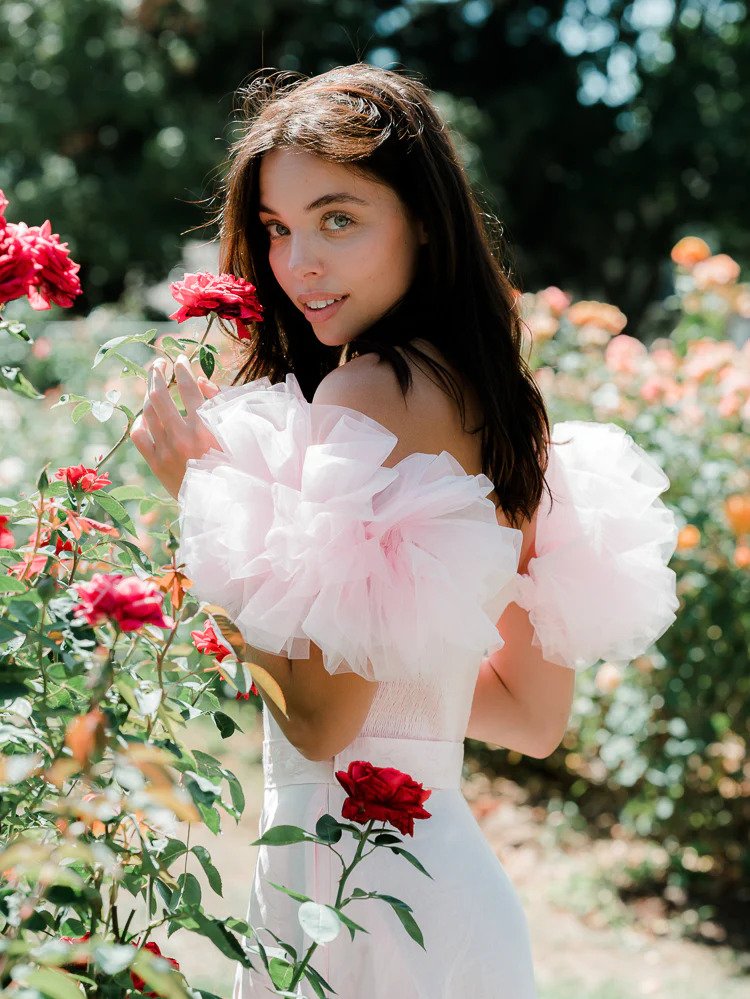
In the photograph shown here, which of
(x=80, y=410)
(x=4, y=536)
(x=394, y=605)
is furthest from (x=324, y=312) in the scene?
(x=4, y=536)

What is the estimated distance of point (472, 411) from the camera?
1412 mm

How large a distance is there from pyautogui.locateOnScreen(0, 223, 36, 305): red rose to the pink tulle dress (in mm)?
251

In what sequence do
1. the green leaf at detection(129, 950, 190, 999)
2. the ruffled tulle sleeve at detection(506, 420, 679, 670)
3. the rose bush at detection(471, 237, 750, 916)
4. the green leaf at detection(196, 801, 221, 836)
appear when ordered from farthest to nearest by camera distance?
the rose bush at detection(471, 237, 750, 916), the ruffled tulle sleeve at detection(506, 420, 679, 670), the green leaf at detection(196, 801, 221, 836), the green leaf at detection(129, 950, 190, 999)

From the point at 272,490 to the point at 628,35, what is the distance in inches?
716

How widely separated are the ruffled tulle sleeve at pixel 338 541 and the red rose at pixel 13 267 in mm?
251

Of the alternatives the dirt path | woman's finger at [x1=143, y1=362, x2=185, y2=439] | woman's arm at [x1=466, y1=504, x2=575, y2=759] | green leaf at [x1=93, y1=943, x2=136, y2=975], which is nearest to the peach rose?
the dirt path

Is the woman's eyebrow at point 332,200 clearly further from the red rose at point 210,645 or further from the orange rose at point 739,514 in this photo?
the orange rose at point 739,514

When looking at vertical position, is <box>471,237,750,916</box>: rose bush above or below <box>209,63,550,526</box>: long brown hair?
below

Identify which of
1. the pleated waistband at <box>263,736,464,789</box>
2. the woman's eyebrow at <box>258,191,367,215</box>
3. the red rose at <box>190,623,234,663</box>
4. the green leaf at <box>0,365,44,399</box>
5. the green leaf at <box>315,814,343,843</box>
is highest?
the woman's eyebrow at <box>258,191,367,215</box>

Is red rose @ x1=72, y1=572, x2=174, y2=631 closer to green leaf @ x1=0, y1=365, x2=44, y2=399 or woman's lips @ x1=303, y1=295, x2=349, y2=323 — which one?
green leaf @ x1=0, y1=365, x2=44, y2=399

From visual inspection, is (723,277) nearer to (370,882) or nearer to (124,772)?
(370,882)

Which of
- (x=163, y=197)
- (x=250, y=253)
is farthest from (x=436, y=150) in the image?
(x=163, y=197)

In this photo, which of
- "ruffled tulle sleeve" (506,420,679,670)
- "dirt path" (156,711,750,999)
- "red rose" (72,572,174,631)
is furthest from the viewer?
"dirt path" (156,711,750,999)

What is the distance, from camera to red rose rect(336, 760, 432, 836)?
1132 mm
